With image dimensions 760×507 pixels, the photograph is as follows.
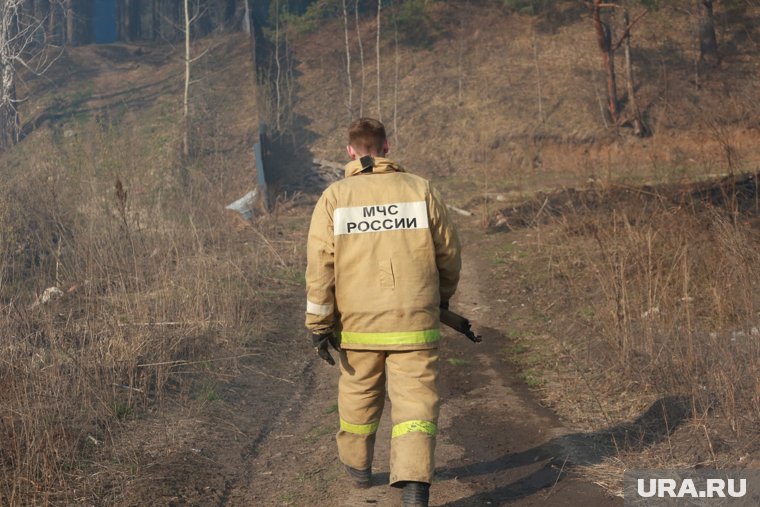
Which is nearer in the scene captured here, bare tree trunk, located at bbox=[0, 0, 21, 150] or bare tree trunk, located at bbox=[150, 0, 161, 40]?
bare tree trunk, located at bbox=[0, 0, 21, 150]

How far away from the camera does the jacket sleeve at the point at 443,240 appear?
4.56 meters

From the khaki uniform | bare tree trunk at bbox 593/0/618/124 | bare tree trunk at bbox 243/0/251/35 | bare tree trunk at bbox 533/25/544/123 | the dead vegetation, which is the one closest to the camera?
the khaki uniform

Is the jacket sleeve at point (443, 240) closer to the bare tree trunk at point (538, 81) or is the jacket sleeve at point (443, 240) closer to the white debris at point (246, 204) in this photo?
the white debris at point (246, 204)

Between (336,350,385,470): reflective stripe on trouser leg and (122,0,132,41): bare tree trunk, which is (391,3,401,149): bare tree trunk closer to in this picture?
(122,0,132,41): bare tree trunk

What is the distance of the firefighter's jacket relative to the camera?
450 cm

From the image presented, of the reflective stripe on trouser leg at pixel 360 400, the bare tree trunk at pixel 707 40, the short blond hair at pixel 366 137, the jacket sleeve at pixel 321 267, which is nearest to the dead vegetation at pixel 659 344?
the reflective stripe on trouser leg at pixel 360 400

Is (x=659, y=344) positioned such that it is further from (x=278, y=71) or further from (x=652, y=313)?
(x=278, y=71)

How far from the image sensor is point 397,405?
4531mm

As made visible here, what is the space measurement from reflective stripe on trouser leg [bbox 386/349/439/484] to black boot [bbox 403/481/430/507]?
55 millimetres

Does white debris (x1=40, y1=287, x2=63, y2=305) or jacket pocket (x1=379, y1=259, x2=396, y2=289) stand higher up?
jacket pocket (x1=379, y1=259, x2=396, y2=289)

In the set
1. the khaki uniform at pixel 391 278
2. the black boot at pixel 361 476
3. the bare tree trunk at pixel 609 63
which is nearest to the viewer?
the khaki uniform at pixel 391 278

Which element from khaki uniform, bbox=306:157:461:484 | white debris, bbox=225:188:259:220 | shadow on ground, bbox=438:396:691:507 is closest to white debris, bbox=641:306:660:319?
shadow on ground, bbox=438:396:691:507
